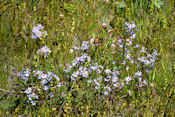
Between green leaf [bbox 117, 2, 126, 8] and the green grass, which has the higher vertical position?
green leaf [bbox 117, 2, 126, 8]

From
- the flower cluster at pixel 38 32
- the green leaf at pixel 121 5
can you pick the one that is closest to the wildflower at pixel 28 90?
the flower cluster at pixel 38 32

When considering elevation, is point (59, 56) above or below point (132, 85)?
above

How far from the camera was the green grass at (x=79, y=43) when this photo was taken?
222 centimetres

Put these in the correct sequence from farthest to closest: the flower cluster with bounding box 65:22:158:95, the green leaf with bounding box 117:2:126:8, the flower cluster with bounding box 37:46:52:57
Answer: the green leaf with bounding box 117:2:126:8
the flower cluster with bounding box 37:46:52:57
the flower cluster with bounding box 65:22:158:95

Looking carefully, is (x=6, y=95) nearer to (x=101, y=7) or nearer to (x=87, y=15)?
(x=87, y=15)

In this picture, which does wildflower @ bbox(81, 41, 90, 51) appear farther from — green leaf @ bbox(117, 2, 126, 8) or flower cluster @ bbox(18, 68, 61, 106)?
green leaf @ bbox(117, 2, 126, 8)

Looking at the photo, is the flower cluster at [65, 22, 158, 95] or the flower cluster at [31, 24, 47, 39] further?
the flower cluster at [31, 24, 47, 39]

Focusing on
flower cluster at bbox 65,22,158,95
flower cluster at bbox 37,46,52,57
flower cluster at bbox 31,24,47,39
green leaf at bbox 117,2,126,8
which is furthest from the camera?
green leaf at bbox 117,2,126,8

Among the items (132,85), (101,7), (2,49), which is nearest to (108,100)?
(132,85)

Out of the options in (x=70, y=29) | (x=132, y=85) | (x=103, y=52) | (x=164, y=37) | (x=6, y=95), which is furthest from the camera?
(x=164, y=37)

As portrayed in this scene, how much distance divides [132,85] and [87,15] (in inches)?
39.6

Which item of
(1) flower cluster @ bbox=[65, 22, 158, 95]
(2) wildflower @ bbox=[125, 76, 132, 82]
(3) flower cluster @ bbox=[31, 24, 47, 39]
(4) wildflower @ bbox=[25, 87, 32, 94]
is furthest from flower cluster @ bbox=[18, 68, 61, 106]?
(2) wildflower @ bbox=[125, 76, 132, 82]

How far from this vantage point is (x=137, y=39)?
289 cm

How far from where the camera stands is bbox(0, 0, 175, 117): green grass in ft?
7.27
